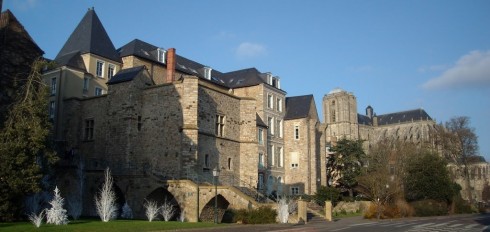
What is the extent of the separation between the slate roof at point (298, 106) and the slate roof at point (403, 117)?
67.9 metres

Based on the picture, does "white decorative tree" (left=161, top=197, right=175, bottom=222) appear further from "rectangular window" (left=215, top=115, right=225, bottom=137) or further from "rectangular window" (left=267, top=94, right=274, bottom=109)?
"rectangular window" (left=267, top=94, right=274, bottom=109)

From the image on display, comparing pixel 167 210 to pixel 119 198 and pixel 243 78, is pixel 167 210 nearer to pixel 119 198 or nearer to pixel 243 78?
pixel 119 198

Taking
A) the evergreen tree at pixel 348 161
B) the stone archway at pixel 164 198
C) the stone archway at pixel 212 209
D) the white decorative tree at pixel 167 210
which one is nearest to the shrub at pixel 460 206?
the evergreen tree at pixel 348 161

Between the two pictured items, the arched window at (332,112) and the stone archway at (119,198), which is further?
the arched window at (332,112)

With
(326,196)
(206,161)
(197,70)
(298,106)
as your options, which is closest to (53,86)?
(206,161)

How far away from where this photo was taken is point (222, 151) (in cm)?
3469

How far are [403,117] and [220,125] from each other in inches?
3636

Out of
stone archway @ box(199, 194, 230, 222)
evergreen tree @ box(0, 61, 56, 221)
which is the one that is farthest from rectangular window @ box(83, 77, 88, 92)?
stone archway @ box(199, 194, 230, 222)

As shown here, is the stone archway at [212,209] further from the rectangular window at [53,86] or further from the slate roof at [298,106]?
the slate roof at [298,106]

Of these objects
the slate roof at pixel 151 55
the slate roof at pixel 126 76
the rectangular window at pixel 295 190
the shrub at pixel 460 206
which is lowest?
the shrub at pixel 460 206

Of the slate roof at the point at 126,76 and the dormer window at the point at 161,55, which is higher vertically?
the dormer window at the point at 161,55

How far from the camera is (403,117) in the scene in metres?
116

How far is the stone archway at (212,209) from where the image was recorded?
88.6ft

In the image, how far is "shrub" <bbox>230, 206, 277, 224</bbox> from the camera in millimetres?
24969
